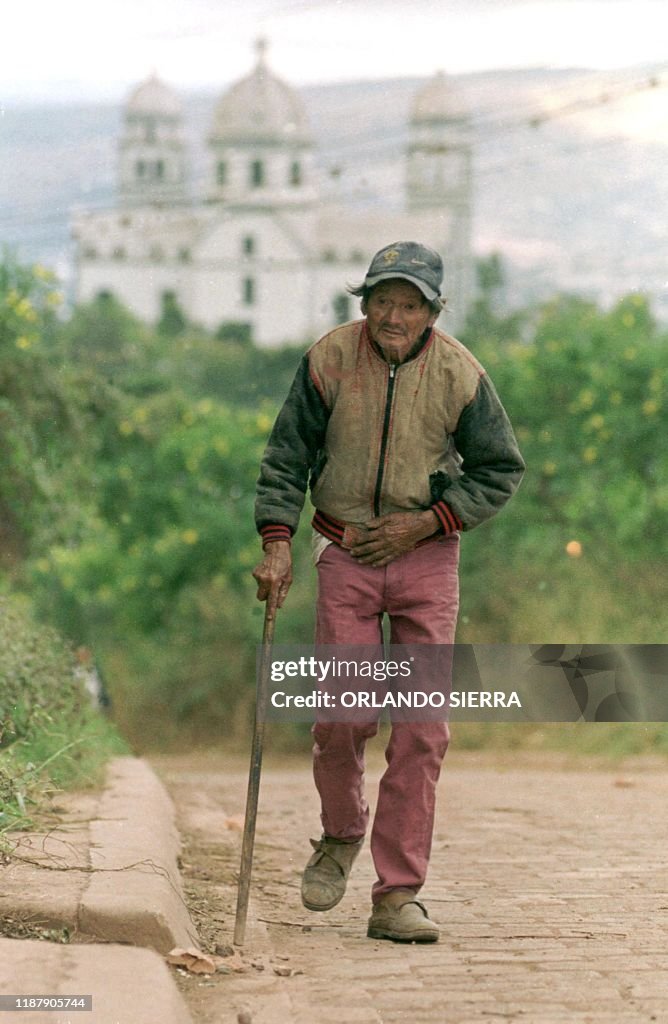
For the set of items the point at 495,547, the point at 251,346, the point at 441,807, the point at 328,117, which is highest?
the point at 328,117

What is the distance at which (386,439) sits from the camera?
5.24 metres

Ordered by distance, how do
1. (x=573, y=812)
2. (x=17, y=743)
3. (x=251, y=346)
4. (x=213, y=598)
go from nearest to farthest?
(x=17, y=743), (x=573, y=812), (x=213, y=598), (x=251, y=346)

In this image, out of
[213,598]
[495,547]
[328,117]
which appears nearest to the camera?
[495,547]

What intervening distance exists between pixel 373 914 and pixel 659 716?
999cm

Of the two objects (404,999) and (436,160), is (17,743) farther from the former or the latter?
(436,160)

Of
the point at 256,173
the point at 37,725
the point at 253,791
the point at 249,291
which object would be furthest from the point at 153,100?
the point at 253,791

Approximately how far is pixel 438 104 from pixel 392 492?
19.3 m

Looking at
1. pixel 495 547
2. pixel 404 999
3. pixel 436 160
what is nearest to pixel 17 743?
pixel 404 999

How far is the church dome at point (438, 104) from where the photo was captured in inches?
846

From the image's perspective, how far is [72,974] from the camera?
13.2 ft

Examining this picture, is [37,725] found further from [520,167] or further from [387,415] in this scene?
[520,167]

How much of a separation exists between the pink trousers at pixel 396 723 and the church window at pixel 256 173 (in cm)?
3109

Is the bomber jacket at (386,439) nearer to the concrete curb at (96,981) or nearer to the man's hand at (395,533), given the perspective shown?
the man's hand at (395,533)

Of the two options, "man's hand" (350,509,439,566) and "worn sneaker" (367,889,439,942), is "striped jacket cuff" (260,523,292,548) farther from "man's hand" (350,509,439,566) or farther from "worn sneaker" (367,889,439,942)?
"worn sneaker" (367,889,439,942)
